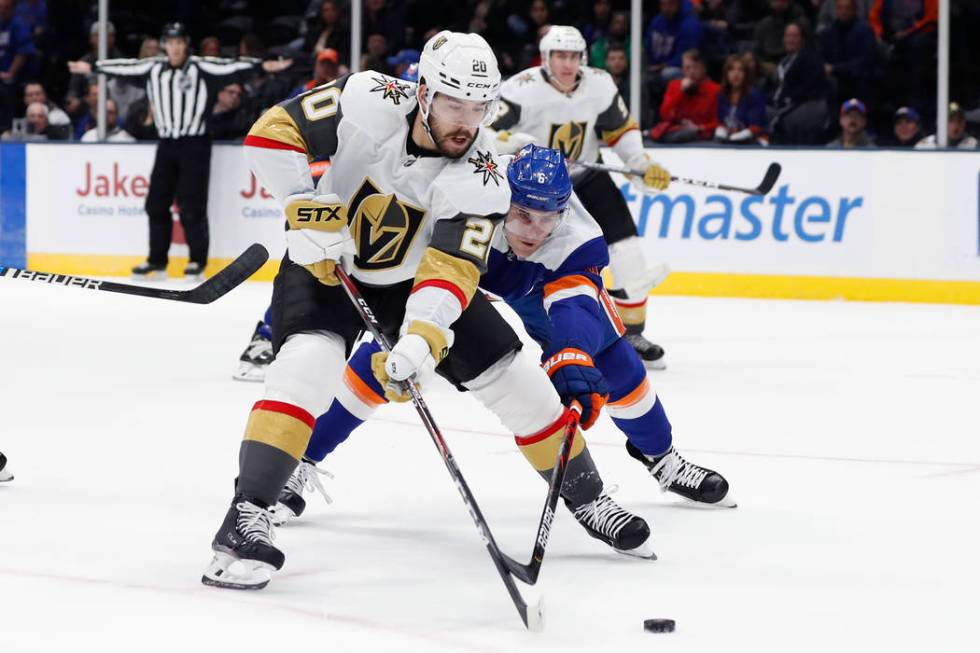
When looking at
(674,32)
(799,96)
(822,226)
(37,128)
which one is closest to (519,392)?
(822,226)

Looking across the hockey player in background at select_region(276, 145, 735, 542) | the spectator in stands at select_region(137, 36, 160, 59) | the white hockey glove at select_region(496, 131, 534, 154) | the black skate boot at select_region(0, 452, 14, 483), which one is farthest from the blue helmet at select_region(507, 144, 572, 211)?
the spectator in stands at select_region(137, 36, 160, 59)

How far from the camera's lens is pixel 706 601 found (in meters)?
2.84

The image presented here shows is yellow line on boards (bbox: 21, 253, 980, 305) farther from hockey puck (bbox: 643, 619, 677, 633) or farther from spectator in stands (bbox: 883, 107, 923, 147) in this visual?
hockey puck (bbox: 643, 619, 677, 633)

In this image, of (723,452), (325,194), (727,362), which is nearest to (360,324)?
(325,194)

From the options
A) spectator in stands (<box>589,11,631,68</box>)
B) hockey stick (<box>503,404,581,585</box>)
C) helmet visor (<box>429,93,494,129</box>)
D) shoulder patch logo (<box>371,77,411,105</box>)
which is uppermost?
spectator in stands (<box>589,11,631,68</box>)

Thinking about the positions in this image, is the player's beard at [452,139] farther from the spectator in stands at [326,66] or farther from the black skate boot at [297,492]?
the spectator in stands at [326,66]

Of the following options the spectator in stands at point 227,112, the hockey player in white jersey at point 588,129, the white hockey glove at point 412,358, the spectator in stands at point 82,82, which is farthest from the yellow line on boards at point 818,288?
the white hockey glove at point 412,358

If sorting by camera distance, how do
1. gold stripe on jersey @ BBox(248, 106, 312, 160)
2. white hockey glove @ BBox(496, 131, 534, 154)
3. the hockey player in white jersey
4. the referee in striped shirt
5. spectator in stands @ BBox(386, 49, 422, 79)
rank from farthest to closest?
spectator in stands @ BBox(386, 49, 422, 79), the referee in striped shirt, the hockey player in white jersey, white hockey glove @ BBox(496, 131, 534, 154), gold stripe on jersey @ BBox(248, 106, 312, 160)

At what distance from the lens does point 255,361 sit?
562 centimetres

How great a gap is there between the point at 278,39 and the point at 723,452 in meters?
7.15

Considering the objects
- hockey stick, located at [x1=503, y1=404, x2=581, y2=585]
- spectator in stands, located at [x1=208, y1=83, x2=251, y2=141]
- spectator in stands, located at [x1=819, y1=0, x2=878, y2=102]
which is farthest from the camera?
spectator in stands, located at [x1=208, y1=83, x2=251, y2=141]

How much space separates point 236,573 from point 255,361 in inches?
111

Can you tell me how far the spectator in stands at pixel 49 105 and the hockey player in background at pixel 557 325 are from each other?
22.4 ft

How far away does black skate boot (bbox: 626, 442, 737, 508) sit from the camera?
11.9 feet
